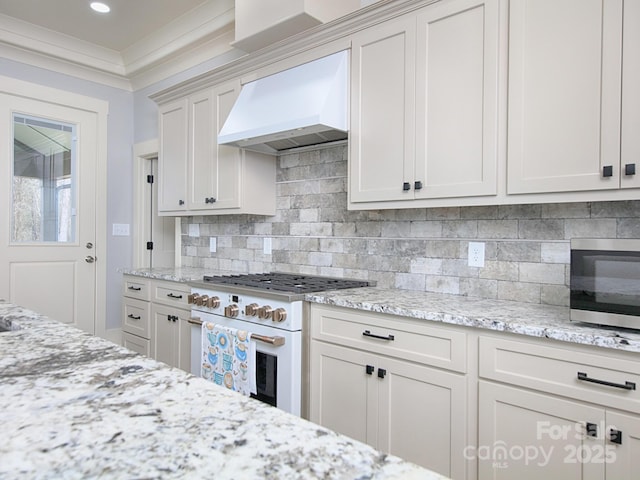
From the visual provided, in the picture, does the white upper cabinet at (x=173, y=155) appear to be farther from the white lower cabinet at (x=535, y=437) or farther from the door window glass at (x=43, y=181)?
the white lower cabinet at (x=535, y=437)

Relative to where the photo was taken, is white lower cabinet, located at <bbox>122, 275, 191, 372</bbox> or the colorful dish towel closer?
the colorful dish towel

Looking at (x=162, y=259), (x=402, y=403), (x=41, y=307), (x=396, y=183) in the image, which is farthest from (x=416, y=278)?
(x=41, y=307)

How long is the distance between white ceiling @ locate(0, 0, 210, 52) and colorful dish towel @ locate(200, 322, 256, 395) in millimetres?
2606

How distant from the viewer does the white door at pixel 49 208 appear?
3.80 meters

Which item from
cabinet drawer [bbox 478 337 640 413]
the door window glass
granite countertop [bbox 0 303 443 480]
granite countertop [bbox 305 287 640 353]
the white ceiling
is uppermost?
the white ceiling

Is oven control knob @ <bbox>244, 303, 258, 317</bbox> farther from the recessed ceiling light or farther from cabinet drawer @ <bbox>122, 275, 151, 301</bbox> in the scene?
the recessed ceiling light

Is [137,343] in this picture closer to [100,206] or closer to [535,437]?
[100,206]

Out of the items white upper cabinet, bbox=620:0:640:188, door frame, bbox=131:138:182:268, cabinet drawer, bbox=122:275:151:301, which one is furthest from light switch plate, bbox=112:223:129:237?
white upper cabinet, bbox=620:0:640:188

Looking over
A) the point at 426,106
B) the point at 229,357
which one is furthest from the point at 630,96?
the point at 229,357

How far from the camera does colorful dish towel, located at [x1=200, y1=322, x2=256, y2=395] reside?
227cm

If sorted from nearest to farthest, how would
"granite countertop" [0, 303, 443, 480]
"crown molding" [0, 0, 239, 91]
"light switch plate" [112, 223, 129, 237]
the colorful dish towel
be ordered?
"granite countertop" [0, 303, 443, 480]
the colorful dish towel
"crown molding" [0, 0, 239, 91]
"light switch plate" [112, 223, 129, 237]

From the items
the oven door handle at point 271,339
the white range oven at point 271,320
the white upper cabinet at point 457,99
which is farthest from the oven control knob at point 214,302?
the white upper cabinet at point 457,99

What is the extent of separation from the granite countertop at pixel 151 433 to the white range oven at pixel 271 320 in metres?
1.31

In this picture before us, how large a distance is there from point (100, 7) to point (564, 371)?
3.94 metres
